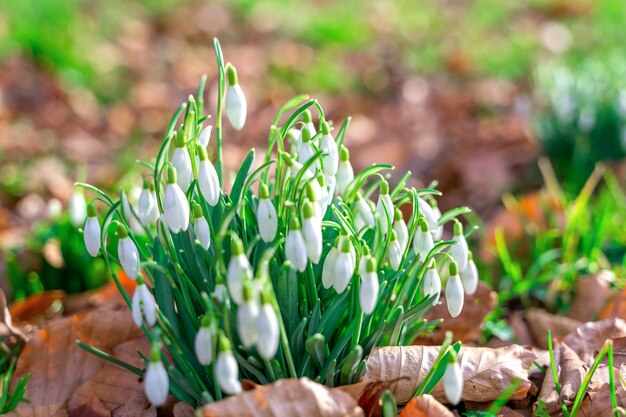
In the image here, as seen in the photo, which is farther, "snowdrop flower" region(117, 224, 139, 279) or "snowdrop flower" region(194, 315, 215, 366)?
"snowdrop flower" region(117, 224, 139, 279)

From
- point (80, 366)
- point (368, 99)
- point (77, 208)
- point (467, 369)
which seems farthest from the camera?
point (368, 99)

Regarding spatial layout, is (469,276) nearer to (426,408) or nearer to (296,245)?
(426,408)

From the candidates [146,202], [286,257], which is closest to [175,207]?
[146,202]

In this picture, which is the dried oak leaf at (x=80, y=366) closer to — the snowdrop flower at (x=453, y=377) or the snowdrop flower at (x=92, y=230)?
the snowdrop flower at (x=92, y=230)

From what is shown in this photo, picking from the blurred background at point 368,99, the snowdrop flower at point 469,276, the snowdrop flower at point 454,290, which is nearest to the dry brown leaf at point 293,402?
the snowdrop flower at point 454,290

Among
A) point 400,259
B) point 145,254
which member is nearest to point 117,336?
point 145,254

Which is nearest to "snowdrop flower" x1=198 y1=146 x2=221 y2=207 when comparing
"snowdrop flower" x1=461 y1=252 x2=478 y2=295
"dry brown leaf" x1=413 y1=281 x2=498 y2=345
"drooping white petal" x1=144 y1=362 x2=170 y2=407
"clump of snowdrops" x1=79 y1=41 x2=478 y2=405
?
"clump of snowdrops" x1=79 y1=41 x2=478 y2=405

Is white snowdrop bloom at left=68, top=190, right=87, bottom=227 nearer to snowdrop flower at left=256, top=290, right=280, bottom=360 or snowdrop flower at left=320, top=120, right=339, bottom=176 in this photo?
snowdrop flower at left=320, top=120, right=339, bottom=176
